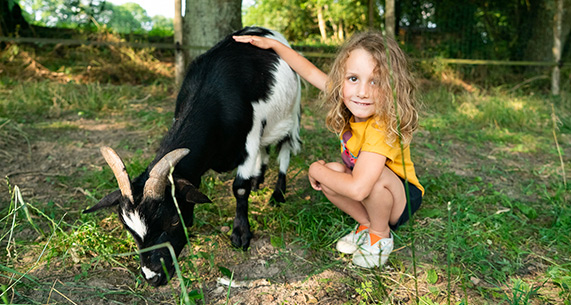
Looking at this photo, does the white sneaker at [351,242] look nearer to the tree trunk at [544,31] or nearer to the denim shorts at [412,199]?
the denim shorts at [412,199]

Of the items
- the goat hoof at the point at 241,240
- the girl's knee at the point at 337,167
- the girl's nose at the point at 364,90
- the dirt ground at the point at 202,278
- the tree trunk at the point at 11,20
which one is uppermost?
the tree trunk at the point at 11,20

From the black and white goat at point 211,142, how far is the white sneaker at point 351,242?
1.94 feet

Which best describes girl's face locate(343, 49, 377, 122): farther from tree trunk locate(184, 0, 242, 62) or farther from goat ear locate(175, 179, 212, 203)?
tree trunk locate(184, 0, 242, 62)

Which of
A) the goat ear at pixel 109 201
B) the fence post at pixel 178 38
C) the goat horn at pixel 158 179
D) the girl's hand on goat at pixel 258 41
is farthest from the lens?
the fence post at pixel 178 38

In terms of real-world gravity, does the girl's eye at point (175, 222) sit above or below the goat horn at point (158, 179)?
below

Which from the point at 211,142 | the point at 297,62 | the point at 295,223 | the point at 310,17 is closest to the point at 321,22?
the point at 310,17

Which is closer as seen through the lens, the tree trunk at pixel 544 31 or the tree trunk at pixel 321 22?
the tree trunk at pixel 544 31

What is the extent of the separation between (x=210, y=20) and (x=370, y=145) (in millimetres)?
3994

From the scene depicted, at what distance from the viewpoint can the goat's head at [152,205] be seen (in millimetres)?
1953

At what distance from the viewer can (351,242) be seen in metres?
2.47

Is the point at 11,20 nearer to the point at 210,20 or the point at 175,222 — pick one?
the point at 210,20

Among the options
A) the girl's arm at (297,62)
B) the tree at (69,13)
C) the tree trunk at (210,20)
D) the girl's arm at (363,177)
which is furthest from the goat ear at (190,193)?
the tree at (69,13)

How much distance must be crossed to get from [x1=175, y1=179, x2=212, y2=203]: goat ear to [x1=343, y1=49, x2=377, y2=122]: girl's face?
90cm

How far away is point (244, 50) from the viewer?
9.70 ft
